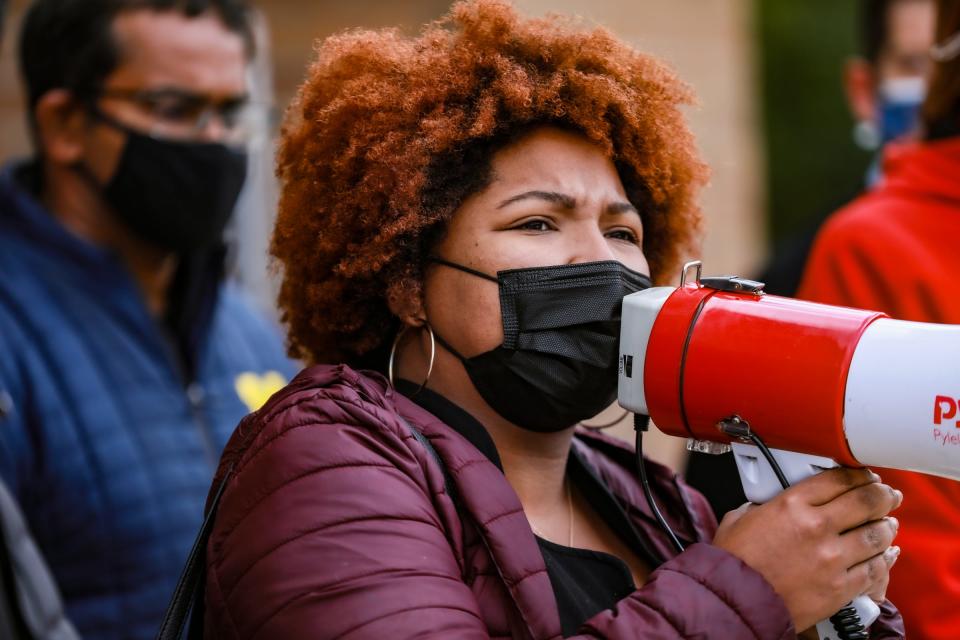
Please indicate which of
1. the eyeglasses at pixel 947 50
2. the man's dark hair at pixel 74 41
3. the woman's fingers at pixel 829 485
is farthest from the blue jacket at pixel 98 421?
the eyeglasses at pixel 947 50

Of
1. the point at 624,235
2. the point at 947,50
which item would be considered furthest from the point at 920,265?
the point at 624,235

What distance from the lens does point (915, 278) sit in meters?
2.85

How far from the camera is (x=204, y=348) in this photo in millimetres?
3600

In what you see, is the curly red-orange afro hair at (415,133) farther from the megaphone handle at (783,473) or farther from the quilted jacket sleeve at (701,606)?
the quilted jacket sleeve at (701,606)

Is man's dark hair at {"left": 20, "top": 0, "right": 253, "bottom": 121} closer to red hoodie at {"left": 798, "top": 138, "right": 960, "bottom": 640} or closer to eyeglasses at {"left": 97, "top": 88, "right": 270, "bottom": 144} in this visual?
eyeglasses at {"left": 97, "top": 88, "right": 270, "bottom": 144}

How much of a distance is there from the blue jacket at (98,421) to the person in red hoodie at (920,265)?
169 centimetres

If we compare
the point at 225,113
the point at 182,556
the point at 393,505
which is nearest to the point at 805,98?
the point at 225,113

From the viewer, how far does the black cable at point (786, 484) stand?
1.99m

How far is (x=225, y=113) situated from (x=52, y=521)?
1334mm

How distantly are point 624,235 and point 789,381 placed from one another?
22.6 inches

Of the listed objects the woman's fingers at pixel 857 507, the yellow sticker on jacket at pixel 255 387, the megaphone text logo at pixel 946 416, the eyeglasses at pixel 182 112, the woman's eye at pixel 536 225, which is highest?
the eyeglasses at pixel 182 112

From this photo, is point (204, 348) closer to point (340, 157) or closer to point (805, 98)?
point (340, 157)

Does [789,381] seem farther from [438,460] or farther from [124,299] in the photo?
[124,299]

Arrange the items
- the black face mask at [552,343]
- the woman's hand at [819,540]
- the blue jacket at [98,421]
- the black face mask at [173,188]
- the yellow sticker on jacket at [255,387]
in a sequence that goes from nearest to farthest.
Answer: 1. the woman's hand at [819,540]
2. the black face mask at [552,343]
3. the blue jacket at [98,421]
4. the black face mask at [173,188]
5. the yellow sticker on jacket at [255,387]
